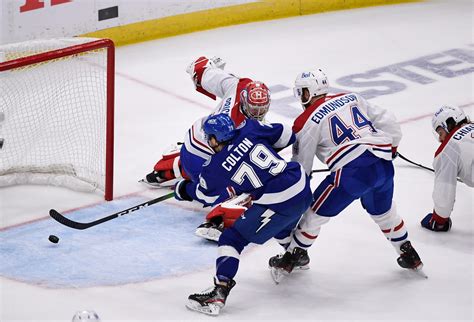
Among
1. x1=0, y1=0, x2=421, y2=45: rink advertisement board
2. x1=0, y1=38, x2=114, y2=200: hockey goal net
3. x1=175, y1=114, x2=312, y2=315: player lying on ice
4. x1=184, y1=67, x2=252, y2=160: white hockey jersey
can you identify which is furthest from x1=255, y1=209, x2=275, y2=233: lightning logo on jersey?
x1=0, y1=0, x2=421, y2=45: rink advertisement board

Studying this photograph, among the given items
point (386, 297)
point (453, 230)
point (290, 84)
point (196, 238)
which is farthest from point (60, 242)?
point (290, 84)

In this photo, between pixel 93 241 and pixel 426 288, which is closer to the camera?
pixel 426 288

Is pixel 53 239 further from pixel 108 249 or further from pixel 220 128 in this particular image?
pixel 220 128

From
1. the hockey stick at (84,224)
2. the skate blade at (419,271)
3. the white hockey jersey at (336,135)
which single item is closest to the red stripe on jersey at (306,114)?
the white hockey jersey at (336,135)

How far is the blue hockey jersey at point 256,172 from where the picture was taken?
174 inches

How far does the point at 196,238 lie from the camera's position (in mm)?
5320

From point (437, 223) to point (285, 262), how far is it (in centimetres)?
94

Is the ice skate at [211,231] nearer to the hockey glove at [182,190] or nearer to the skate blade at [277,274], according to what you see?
the hockey glove at [182,190]

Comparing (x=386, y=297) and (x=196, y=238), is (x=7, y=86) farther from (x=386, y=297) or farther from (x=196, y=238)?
(x=386, y=297)

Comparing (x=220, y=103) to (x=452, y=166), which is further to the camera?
(x=220, y=103)

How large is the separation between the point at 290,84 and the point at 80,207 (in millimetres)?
2313

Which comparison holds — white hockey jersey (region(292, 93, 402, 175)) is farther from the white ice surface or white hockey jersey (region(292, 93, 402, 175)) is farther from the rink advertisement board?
the rink advertisement board

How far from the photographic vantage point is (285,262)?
4863mm

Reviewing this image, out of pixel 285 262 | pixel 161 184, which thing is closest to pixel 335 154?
pixel 285 262
